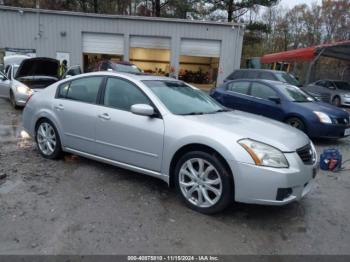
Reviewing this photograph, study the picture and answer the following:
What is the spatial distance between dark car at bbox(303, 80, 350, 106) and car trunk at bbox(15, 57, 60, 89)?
1187 centimetres

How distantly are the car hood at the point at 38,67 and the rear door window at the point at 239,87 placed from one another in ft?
20.7

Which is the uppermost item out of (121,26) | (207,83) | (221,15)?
(221,15)

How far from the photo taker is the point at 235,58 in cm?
2273

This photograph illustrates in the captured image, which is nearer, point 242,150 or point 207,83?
point 242,150

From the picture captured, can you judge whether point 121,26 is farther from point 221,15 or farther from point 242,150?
point 242,150

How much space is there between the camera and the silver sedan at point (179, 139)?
3.46m

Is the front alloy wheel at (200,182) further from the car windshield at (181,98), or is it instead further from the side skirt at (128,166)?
the car windshield at (181,98)

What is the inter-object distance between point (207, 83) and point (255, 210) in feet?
81.2

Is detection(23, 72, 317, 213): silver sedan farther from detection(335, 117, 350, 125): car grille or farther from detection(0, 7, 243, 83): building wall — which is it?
detection(0, 7, 243, 83): building wall

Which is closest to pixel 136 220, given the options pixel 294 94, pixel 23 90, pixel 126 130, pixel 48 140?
pixel 126 130

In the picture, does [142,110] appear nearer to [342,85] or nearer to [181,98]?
[181,98]

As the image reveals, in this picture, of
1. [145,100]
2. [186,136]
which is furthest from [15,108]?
[186,136]

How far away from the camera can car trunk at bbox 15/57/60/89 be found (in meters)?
10.7

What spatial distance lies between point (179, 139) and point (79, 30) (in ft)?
67.4
